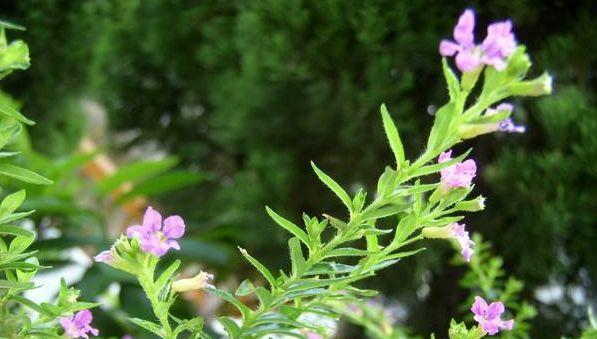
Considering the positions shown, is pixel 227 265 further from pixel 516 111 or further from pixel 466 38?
pixel 466 38

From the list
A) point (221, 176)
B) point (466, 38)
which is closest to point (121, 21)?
point (221, 176)

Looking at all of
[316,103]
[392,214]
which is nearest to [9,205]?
[392,214]

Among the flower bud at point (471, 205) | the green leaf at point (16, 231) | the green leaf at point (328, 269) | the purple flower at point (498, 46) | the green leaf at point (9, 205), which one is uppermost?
the purple flower at point (498, 46)

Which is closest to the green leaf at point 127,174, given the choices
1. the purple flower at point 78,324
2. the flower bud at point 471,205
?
the purple flower at point 78,324

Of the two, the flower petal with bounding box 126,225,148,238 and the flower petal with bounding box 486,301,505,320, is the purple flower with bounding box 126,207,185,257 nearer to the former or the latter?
the flower petal with bounding box 126,225,148,238

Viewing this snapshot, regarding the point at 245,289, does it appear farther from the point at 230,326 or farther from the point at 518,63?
the point at 518,63

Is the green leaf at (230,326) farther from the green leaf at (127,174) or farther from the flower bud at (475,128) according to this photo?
the green leaf at (127,174)

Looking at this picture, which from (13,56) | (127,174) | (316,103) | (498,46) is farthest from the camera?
(127,174)
